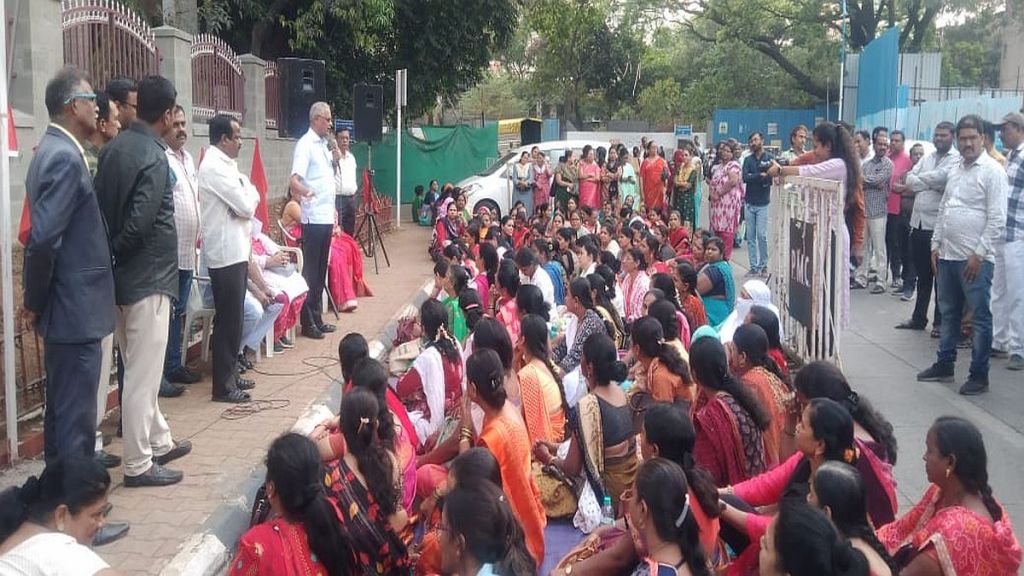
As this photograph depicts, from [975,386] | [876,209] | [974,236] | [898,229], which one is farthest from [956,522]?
[876,209]

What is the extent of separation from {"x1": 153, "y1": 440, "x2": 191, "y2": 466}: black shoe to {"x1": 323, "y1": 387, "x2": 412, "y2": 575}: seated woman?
5.63 ft

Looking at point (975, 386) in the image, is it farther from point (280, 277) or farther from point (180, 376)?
point (180, 376)

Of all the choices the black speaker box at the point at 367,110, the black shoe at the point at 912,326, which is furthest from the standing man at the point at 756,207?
the black speaker box at the point at 367,110

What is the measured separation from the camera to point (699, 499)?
3053 mm

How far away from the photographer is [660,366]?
466cm

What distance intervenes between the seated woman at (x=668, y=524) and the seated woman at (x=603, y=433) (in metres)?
1.45

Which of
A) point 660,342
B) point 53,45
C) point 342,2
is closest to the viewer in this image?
point 660,342

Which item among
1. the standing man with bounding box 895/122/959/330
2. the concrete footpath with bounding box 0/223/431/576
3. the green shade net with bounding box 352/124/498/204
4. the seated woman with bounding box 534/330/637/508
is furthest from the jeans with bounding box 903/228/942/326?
the green shade net with bounding box 352/124/498/204

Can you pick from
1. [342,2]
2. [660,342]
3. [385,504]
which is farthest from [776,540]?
[342,2]

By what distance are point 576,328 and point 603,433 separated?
1.96 metres

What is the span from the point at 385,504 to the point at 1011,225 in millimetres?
5291

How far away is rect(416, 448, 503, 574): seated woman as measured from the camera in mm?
3145

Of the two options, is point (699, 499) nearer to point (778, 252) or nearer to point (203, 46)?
point (778, 252)

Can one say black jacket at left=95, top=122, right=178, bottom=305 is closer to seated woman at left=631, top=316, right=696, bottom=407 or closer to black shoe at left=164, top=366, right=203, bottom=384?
black shoe at left=164, top=366, right=203, bottom=384
